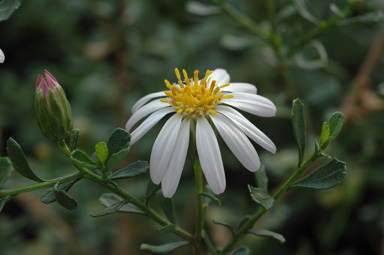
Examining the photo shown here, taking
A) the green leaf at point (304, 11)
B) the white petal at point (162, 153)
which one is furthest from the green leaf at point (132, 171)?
the green leaf at point (304, 11)

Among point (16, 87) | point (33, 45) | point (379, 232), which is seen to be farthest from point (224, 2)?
point (33, 45)

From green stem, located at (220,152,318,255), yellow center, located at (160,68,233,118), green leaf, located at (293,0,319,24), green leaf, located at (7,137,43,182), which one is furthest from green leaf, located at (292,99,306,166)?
green leaf, located at (293,0,319,24)

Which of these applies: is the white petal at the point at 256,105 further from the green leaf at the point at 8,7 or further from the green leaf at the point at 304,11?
the green leaf at the point at 304,11

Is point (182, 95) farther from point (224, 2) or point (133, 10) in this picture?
point (133, 10)

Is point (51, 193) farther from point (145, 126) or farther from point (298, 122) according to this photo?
point (298, 122)

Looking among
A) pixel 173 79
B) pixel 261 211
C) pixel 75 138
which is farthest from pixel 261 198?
pixel 173 79

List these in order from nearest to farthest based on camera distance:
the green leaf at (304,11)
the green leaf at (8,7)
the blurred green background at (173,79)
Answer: the green leaf at (8,7) → the green leaf at (304,11) → the blurred green background at (173,79)

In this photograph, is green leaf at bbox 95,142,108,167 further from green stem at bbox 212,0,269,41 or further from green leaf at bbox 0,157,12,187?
green stem at bbox 212,0,269,41
